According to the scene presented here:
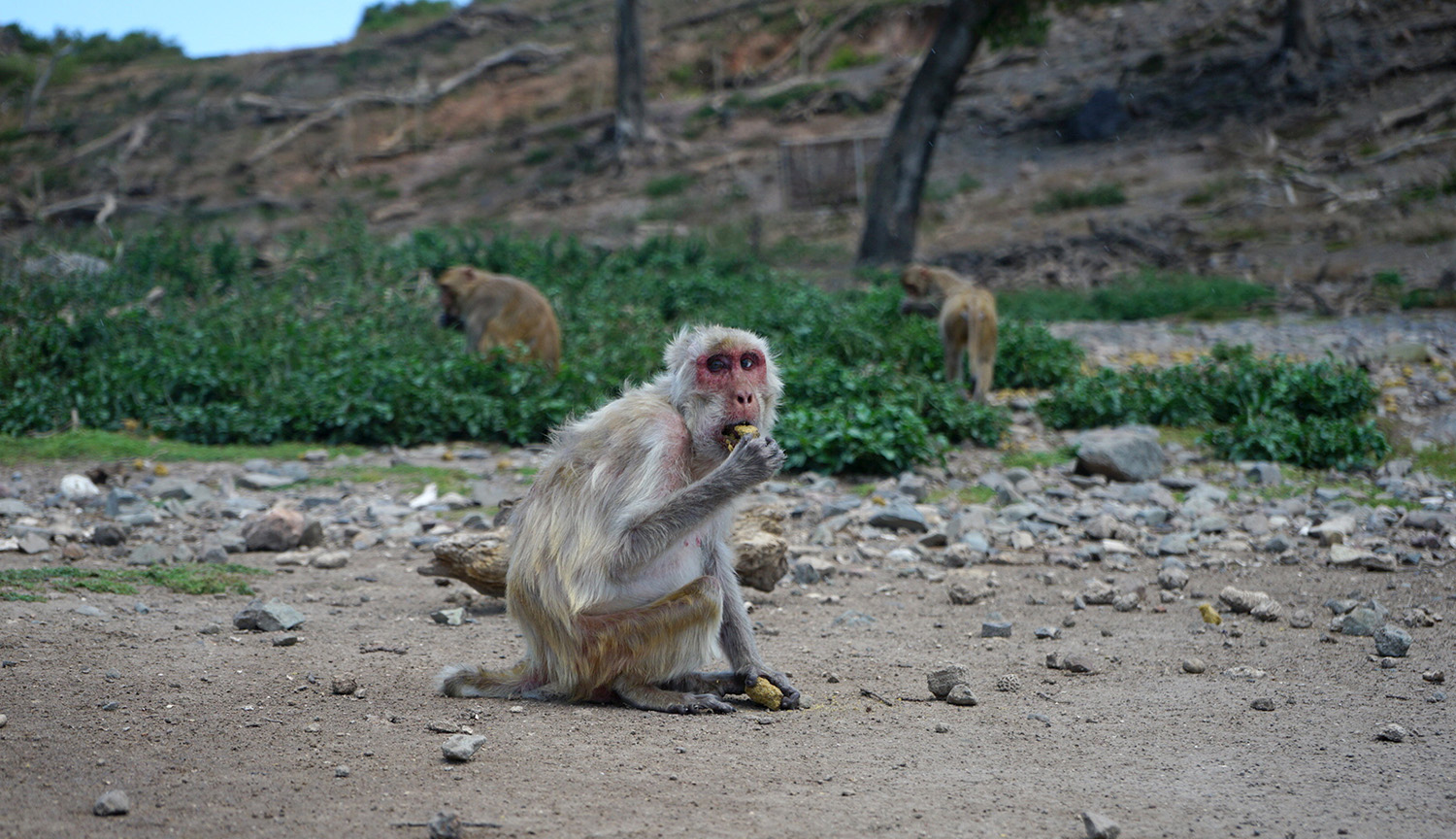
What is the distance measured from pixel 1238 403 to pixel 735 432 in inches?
239

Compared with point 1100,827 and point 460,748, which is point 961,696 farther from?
point 460,748

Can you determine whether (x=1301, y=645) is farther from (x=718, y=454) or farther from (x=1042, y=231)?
(x=1042, y=231)

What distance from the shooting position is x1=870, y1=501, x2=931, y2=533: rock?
638 cm

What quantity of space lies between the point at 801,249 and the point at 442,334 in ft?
30.8

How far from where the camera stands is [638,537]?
11.9 feet

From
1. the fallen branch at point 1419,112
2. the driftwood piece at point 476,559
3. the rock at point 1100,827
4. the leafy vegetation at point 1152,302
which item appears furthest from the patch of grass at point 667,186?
the rock at point 1100,827

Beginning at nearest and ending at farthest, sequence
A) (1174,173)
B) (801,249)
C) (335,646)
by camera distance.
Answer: (335,646) → (801,249) → (1174,173)

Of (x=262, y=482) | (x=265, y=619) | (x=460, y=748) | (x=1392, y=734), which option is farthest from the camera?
(x=262, y=482)

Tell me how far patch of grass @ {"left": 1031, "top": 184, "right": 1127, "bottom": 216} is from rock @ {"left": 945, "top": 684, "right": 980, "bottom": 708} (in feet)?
58.0

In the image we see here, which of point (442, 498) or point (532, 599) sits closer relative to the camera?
point (532, 599)

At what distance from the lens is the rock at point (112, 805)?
269cm

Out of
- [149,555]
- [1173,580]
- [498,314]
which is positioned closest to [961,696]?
[1173,580]

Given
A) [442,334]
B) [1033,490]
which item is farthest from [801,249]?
[1033,490]

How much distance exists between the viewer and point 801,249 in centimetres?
1869
